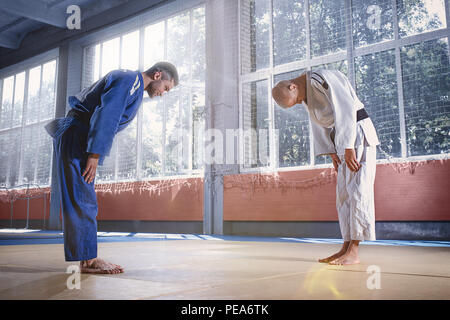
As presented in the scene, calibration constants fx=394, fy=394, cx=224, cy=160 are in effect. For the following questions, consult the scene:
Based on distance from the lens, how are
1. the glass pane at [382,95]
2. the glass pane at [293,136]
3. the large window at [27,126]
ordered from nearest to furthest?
the glass pane at [382,95]
the glass pane at [293,136]
the large window at [27,126]

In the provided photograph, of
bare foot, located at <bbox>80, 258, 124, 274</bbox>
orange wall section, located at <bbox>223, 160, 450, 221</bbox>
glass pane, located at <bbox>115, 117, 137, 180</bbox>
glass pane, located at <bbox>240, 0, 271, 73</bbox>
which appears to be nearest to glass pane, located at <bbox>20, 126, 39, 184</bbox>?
glass pane, located at <bbox>115, 117, 137, 180</bbox>

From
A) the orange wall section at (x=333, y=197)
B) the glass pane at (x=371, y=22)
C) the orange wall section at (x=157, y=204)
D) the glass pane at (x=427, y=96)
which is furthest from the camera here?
the orange wall section at (x=157, y=204)

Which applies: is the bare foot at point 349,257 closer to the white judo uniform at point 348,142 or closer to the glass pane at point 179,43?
the white judo uniform at point 348,142

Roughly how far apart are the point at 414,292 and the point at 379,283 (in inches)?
7.4

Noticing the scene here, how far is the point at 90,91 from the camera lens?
6.20ft

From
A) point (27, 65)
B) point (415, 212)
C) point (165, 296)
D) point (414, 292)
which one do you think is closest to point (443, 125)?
point (415, 212)

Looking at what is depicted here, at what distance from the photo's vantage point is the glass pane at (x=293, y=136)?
227 inches

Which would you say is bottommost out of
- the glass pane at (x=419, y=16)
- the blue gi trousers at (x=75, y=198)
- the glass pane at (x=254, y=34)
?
the blue gi trousers at (x=75, y=198)

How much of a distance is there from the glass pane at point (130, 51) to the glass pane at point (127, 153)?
4.04 feet

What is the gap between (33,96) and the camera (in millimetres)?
10180

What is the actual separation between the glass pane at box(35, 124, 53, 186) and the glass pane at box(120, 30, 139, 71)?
2722 millimetres

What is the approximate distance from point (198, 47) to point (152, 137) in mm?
1942

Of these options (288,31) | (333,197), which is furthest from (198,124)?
(333,197)

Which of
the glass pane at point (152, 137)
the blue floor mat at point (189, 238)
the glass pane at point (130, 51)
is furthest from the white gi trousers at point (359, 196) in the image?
the glass pane at point (130, 51)
